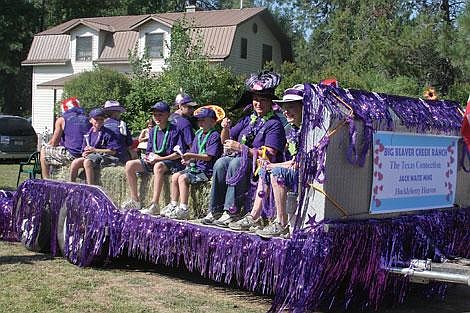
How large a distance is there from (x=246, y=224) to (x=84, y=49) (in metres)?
30.9

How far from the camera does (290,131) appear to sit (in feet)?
20.9

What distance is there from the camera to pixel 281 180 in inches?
228

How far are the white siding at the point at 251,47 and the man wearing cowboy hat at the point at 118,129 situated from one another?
73.4 feet

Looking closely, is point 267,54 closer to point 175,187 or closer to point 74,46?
point 74,46

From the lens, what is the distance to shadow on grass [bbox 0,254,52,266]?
7895 millimetres

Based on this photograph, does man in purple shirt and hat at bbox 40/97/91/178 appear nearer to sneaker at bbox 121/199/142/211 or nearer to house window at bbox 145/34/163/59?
sneaker at bbox 121/199/142/211

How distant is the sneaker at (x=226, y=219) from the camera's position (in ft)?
20.8

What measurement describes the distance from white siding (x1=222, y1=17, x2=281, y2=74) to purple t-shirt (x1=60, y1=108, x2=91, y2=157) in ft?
73.2

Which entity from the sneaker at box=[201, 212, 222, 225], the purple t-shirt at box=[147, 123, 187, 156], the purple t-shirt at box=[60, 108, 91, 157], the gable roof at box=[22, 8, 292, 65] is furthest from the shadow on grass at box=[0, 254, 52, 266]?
the gable roof at box=[22, 8, 292, 65]

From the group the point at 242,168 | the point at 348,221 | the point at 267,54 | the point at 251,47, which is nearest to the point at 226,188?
the point at 242,168

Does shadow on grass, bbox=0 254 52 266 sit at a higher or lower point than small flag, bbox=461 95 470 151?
lower

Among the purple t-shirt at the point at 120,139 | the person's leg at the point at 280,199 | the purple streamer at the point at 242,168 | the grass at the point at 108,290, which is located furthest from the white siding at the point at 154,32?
the person's leg at the point at 280,199

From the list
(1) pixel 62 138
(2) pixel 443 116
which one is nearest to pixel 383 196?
(2) pixel 443 116

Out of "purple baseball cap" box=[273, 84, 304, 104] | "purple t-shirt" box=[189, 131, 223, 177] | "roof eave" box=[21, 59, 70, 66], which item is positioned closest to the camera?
"purple baseball cap" box=[273, 84, 304, 104]
